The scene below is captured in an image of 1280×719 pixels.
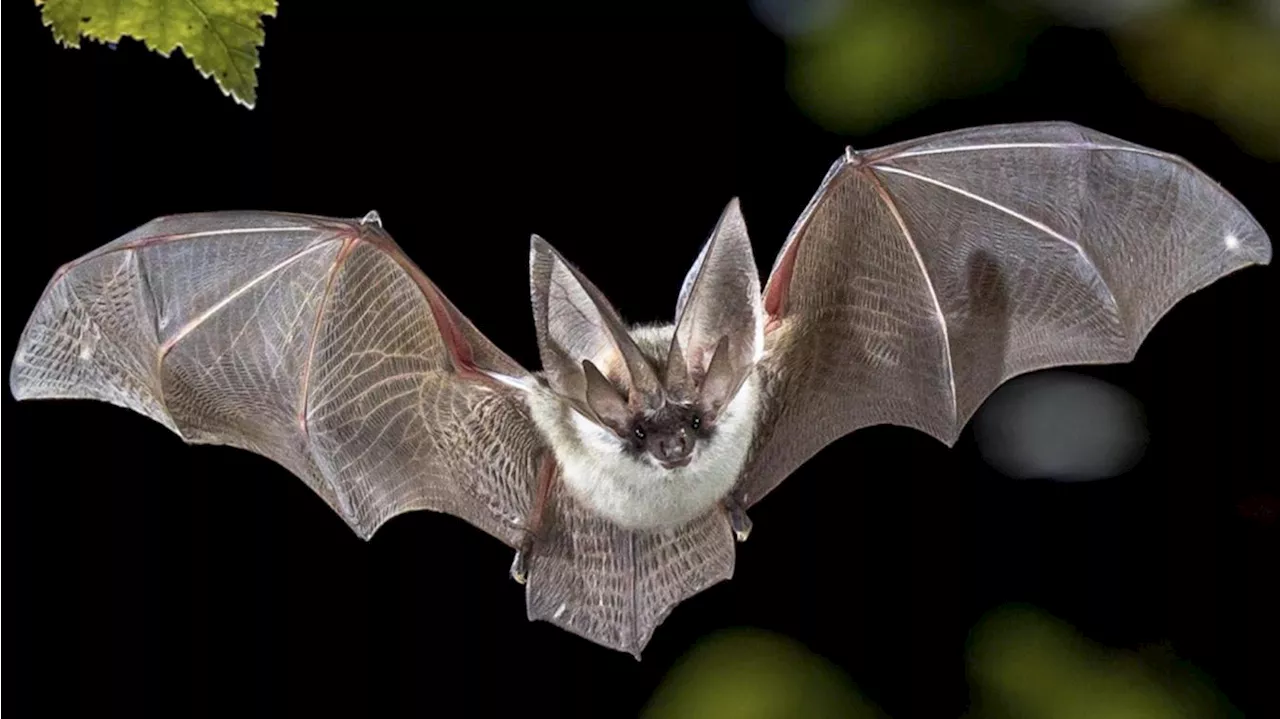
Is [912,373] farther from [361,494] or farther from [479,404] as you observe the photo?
[361,494]

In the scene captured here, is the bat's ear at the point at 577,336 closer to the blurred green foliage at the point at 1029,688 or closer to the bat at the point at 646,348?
the bat at the point at 646,348

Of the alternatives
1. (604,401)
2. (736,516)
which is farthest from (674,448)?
(736,516)

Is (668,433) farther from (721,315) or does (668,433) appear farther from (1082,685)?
(1082,685)

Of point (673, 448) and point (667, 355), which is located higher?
point (667, 355)

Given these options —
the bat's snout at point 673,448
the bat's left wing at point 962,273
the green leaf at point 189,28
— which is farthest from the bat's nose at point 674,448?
the green leaf at point 189,28

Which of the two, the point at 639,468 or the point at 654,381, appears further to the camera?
the point at 639,468

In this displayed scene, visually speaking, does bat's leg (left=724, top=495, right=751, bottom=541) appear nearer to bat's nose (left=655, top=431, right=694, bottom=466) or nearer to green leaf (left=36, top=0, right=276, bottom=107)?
bat's nose (left=655, top=431, right=694, bottom=466)
